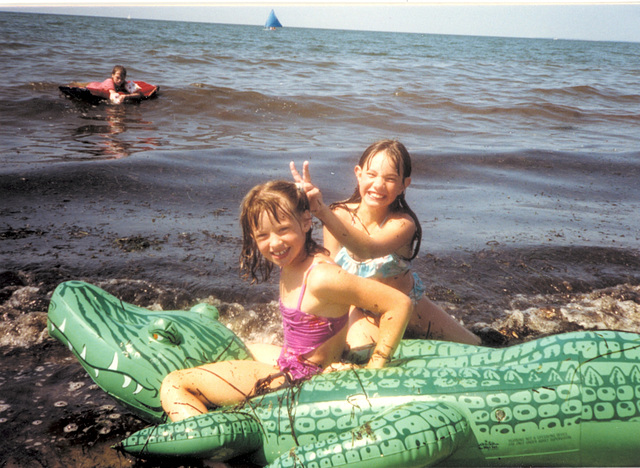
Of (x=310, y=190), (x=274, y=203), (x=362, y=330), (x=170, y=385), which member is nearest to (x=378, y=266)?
(x=362, y=330)

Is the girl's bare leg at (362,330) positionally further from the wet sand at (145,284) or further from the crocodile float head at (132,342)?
the wet sand at (145,284)

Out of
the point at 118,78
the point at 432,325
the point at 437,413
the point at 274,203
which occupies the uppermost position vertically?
the point at 118,78

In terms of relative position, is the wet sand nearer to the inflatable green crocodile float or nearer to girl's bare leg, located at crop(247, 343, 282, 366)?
the inflatable green crocodile float

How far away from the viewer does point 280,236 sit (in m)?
2.64

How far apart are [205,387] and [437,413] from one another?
106 centimetres

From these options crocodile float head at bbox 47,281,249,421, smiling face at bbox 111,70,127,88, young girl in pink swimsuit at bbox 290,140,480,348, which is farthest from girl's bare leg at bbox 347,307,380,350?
smiling face at bbox 111,70,127,88

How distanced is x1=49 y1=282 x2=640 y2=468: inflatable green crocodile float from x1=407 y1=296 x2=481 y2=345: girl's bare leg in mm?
898

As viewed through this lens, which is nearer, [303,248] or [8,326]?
[303,248]

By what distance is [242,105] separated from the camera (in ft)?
43.7

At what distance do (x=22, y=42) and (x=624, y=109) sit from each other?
67.2ft

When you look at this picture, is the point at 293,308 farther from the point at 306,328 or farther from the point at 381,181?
the point at 381,181

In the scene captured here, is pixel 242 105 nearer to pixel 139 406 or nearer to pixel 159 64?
pixel 159 64

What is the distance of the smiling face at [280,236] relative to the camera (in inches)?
103

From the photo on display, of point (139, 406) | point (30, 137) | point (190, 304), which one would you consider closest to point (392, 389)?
point (139, 406)
